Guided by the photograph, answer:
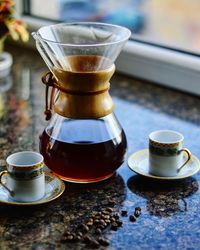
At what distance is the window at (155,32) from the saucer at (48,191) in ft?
2.01

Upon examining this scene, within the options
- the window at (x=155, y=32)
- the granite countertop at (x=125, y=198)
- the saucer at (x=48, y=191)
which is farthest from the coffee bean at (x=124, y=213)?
the window at (x=155, y=32)

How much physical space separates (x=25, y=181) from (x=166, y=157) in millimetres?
257

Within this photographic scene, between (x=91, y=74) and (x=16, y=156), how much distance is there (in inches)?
7.4

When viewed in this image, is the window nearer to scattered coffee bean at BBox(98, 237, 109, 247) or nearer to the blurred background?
the blurred background

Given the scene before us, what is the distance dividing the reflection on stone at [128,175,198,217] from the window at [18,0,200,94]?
0.50 metres

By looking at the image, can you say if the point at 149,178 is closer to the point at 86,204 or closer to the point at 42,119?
the point at 86,204

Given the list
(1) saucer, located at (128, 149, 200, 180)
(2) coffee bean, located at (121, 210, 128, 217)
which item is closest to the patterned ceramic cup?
(1) saucer, located at (128, 149, 200, 180)

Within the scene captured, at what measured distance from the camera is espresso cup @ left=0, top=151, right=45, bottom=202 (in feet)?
3.12

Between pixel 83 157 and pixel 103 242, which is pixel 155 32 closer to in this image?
pixel 83 157

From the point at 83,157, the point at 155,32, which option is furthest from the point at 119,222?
the point at 155,32

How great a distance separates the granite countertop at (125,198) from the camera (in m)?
0.90

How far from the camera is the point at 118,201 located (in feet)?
3.33

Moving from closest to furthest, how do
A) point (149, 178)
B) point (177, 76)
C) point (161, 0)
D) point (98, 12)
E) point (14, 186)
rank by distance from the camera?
point (14, 186), point (149, 178), point (177, 76), point (161, 0), point (98, 12)

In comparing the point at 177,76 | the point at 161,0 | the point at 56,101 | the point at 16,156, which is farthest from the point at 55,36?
the point at 161,0
